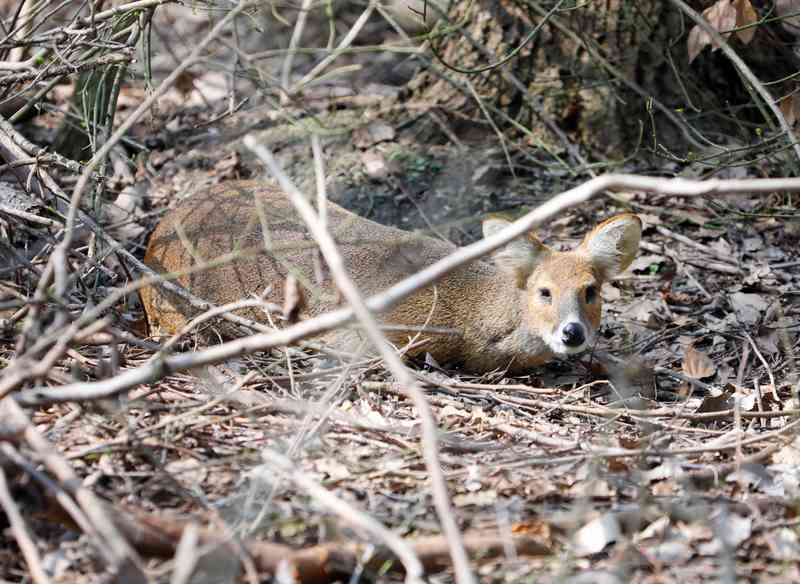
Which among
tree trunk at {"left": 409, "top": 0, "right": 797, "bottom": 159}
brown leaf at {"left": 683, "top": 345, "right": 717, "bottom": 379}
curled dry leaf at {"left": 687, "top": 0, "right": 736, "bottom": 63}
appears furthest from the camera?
tree trunk at {"left": 409, "top": 0, "right": 797, "bottom": 159}

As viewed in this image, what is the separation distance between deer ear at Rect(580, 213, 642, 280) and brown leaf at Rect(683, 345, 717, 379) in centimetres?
86

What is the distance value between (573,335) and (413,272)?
1.08 metres

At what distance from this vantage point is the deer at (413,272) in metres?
6.12

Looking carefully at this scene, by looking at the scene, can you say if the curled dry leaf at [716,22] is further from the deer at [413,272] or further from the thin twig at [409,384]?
the thin twig at [409,384]

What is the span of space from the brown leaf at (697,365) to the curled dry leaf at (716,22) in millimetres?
1910

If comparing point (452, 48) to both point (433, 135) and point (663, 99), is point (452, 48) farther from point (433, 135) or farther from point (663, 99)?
point (663, 99)

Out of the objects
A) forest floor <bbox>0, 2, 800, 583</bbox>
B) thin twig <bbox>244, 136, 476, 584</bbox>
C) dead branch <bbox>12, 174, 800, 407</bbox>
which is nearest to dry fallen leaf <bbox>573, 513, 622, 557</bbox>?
forest floor <bbox>0, 2, 800, 583</bbox>

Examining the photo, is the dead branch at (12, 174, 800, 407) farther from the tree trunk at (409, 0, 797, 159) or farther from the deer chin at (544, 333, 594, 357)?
the tree trunk at (409, 0, 797, 159)

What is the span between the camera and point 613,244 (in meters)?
6.46

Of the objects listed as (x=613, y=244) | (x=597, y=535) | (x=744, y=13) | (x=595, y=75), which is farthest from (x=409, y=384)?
(x=595, y=75)

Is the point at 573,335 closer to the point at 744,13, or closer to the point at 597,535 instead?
the point at 744,13

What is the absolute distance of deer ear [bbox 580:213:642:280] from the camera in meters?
6.34

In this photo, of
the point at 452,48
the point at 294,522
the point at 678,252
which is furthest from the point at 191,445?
the point at 452,48

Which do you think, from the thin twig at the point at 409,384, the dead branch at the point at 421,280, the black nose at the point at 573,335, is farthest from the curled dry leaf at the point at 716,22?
the thin twig at the point at 409,384
